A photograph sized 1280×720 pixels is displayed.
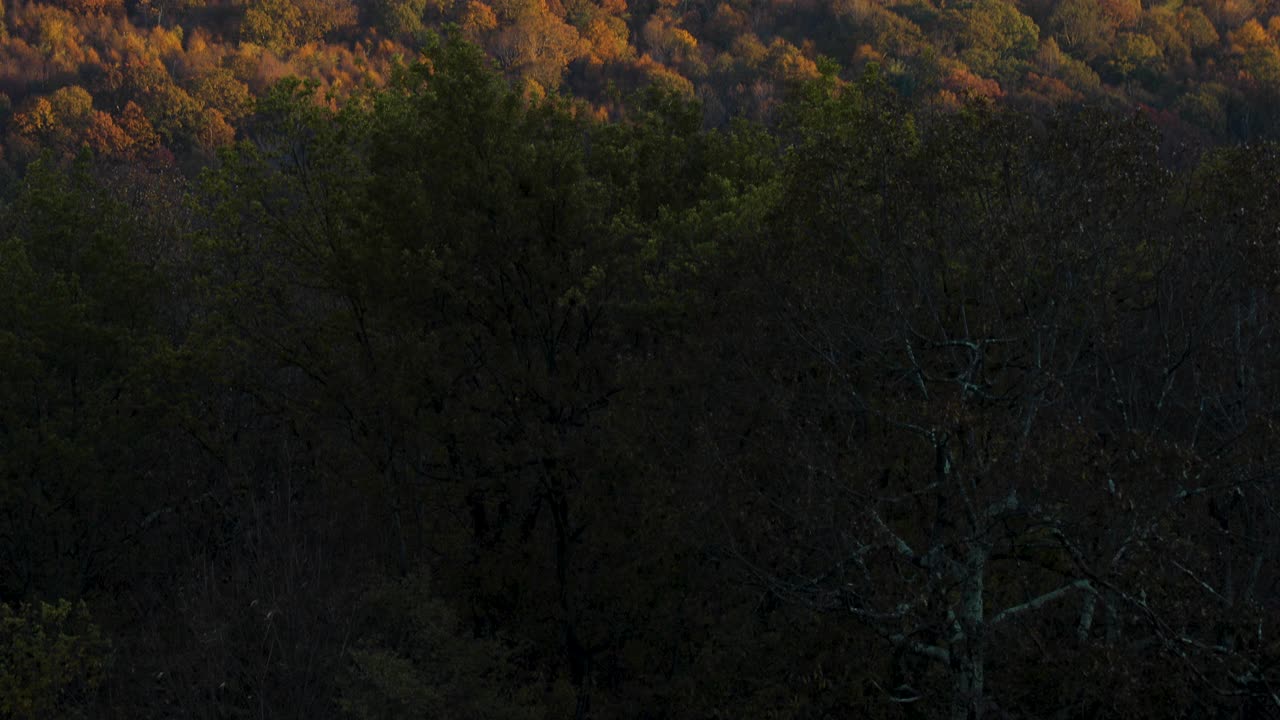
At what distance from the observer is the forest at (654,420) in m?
14.4

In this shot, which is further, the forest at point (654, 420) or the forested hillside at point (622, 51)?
the forested hillside at point (622, 51)

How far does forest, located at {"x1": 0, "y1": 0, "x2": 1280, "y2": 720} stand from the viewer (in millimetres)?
14406

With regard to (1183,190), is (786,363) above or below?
below

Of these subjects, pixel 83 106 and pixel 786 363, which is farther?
pixel 83 106

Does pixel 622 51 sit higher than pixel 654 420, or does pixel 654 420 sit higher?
pixel 654 420

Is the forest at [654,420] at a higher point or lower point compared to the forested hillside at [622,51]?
higher

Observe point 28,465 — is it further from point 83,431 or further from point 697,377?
point 697,377

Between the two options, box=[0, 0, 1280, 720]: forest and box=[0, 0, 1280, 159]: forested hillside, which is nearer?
box=[0, 0, 1280, 720]: forest

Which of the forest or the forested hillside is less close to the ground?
the forest

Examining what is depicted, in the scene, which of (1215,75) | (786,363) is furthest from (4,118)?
(1215,75)

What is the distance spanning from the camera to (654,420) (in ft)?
61.0

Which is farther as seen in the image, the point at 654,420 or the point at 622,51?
the point at 622,51

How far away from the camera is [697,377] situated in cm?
1845

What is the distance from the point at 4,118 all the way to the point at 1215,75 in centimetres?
10116
